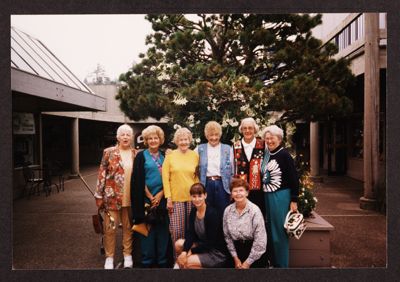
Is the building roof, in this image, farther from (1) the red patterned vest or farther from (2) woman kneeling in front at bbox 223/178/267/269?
(2) woman kneeling in front at bbox 223/178/267/269

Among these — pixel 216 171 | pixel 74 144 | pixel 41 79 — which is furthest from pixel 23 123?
pixel 216 171

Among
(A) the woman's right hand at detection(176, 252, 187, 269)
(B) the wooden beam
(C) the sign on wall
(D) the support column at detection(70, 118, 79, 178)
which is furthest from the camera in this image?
(D) the support column at detection(70, 118, 79, 178)

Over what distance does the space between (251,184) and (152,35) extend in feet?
8.45

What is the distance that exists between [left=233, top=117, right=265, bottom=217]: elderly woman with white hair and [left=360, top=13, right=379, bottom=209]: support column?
3169 mm

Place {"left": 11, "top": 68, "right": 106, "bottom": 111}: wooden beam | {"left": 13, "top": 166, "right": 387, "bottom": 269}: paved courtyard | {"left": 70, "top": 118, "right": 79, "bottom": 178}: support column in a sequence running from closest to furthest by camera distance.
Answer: {"left": 13, "top": 166, "right": 387, "bottom": 269}: paved courtyard → {"left": 11, "top": 68, "right": 106, "bottom": 111}: wooden beam → {"left": 70, "top": 118, "right": 79, "bottom": 178}: support column

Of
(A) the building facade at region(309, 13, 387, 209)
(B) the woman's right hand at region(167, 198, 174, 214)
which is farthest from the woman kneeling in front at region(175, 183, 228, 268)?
(A) the building facade at region(309, 13, 387, 209)

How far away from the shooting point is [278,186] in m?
3.27

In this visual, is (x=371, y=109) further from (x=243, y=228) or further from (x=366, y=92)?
(x=243, y=228)

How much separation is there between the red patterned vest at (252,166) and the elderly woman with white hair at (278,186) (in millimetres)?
50

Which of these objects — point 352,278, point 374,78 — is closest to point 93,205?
point 352,278

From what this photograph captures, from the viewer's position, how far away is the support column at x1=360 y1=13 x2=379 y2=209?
5.52 metres

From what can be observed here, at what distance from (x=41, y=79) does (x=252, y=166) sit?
3.62 metres

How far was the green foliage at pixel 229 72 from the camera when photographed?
4.19 m

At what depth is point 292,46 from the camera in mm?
4738
